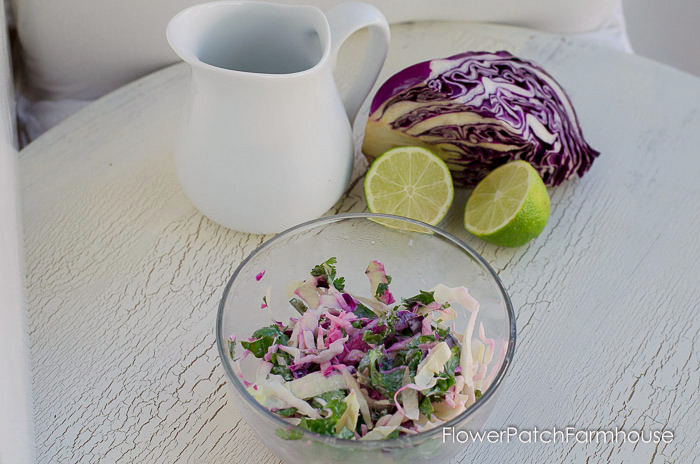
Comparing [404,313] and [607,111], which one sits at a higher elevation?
[607,111]

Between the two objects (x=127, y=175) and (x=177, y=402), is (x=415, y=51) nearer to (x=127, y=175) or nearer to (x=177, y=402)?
(x=127, y=175)

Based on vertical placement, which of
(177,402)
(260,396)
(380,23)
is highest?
(380,23)

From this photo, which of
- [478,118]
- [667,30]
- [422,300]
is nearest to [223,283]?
[422,300]

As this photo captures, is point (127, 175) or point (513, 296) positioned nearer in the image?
point (513, 296)

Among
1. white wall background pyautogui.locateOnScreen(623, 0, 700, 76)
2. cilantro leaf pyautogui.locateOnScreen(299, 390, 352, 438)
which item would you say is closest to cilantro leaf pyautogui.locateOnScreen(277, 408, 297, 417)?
cilantro leaf pyautogui.locateOnScreen(299, 390, 352, 438)

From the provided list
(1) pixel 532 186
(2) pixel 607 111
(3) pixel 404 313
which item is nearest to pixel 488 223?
(1) pixel 532 186

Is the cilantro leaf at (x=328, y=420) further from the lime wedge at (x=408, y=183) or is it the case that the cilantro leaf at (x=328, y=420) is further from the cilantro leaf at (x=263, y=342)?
the lime wedge at (x=408, y=183)

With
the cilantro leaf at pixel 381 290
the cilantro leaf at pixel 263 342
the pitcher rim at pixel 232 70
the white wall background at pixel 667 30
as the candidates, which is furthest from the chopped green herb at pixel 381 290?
the white wall background at pixel 667 30
